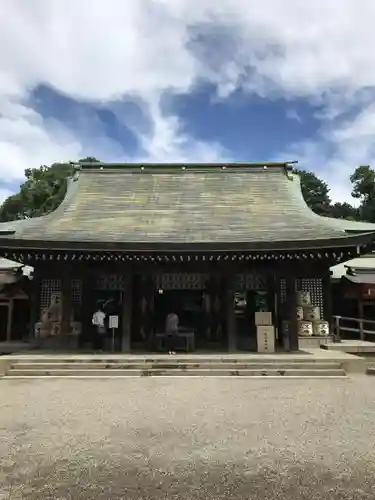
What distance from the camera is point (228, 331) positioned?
13352 mm

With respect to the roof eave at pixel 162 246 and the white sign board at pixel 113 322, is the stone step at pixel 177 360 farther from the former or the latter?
the roof eave at pixel 162 246

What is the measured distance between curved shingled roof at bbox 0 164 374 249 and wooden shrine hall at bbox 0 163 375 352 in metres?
0.04

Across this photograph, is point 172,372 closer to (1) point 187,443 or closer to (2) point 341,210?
(1) point 187,443

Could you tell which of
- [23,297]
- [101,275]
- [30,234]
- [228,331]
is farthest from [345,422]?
[23,297]

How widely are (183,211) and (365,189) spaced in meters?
28.1

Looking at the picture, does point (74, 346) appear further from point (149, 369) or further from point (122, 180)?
point (122, 180)

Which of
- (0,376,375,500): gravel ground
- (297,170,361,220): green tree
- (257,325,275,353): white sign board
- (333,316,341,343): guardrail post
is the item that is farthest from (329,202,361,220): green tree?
(0,376,375,500): gravel ground

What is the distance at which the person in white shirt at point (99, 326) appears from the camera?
1415 cm

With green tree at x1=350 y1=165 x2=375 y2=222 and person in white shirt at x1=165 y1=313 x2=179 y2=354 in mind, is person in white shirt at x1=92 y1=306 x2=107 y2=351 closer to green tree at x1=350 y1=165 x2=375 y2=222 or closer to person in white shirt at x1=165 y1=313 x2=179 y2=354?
person in white shirt at x1=165 y1=313 x2=179 y2=354

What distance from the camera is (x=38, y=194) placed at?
1543 inches

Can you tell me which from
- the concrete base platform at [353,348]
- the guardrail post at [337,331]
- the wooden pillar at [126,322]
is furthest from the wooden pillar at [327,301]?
the wooden pillar at [126,322]

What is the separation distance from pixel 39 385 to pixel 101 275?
5.28m

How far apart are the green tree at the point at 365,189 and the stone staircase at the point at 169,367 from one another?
30.2m

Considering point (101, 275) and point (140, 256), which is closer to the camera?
point (140, 256)
